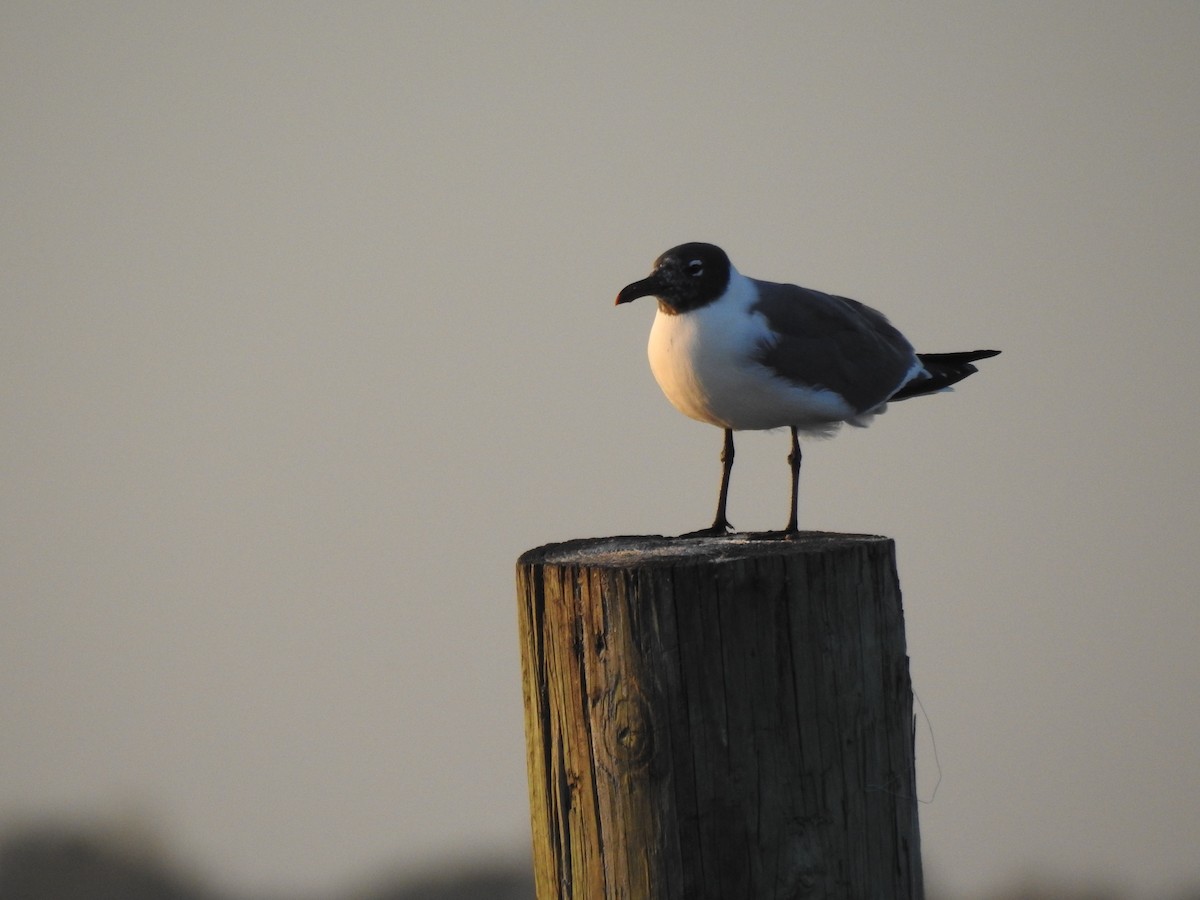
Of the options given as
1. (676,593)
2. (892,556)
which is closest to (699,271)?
(892,556)

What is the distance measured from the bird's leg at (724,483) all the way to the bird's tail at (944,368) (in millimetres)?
1214

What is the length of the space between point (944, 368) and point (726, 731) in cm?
388

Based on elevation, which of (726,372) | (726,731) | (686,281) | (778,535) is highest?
(686,281)

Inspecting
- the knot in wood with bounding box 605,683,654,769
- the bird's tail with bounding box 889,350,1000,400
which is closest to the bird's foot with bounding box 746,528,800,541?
the knot in wood with bounding box 605,683,654,769

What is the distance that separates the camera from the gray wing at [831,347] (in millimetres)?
5762

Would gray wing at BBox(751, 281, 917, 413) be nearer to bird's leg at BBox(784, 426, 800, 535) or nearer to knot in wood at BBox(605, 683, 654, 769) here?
bird's leg at BBox(784, 426, 800, 535)

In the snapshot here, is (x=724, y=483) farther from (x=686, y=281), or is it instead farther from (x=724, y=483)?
(x=686, y=281)

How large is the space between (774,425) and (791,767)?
244 centimetres

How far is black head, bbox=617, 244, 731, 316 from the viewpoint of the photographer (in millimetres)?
5758

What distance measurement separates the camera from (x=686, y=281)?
5.75 metres

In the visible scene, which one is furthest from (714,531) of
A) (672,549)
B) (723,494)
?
(672,549)

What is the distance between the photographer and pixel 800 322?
19.4 ft

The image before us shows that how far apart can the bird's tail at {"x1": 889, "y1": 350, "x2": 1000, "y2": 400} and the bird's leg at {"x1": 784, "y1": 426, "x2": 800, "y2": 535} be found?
Result: 1.00 metres

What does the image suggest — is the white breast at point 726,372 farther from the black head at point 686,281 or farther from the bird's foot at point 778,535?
the bird's foot at point 778,535
